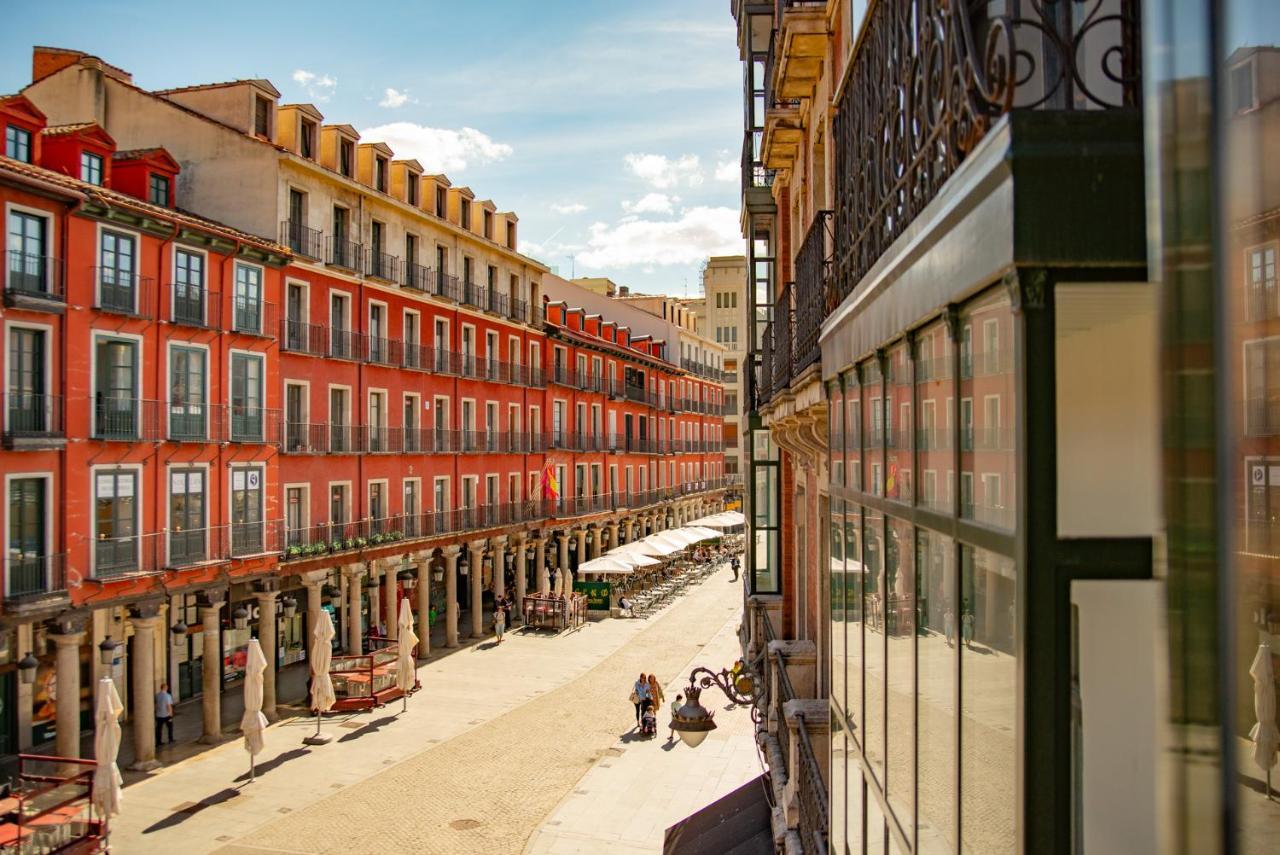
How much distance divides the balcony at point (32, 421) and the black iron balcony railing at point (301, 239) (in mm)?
9727

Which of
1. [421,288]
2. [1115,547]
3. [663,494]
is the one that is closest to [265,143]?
[421,288]

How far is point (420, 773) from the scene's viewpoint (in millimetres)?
21906

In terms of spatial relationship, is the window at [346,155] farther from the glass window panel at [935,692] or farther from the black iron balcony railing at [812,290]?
the glass window panel at [935,692]

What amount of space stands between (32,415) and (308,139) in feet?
47.7

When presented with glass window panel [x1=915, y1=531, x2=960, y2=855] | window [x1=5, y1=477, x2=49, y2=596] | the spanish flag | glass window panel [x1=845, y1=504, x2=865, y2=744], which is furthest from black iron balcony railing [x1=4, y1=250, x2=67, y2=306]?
the spanish flag

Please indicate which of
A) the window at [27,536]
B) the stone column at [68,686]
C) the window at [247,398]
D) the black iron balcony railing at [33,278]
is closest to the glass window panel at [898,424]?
the window at [27,536]

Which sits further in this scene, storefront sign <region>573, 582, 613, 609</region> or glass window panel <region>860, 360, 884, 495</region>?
storefront sign <region>573, 582, 613, 609</region>

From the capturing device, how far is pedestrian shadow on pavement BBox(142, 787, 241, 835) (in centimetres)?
1820

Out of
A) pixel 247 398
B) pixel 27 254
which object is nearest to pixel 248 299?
pixel 247 398

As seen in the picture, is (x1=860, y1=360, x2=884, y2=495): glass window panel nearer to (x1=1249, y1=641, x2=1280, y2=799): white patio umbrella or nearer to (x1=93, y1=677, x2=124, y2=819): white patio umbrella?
(x1=1249, y1=641, x2=1280, y2=799): white patio umbrella

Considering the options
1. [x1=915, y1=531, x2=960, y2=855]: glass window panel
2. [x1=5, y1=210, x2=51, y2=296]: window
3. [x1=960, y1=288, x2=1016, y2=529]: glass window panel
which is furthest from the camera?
[x1=5, y1=210, x2=51, y2=296]: window

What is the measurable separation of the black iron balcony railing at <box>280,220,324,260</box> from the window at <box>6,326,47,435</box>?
9.25 meters

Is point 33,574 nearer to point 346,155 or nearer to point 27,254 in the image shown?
point 27,254

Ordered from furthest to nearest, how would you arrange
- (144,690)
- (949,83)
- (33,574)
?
(144,690)
(33,574)
(949,83)
